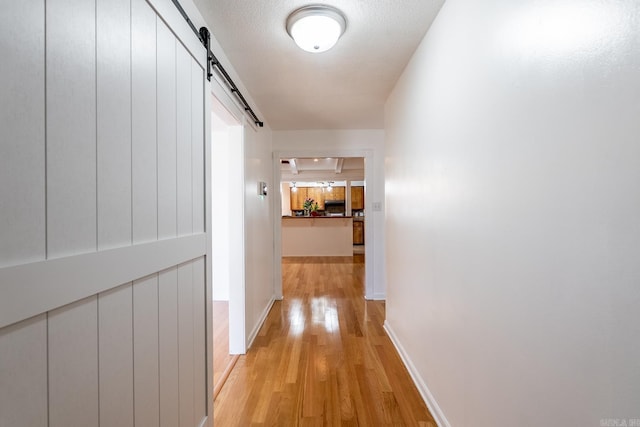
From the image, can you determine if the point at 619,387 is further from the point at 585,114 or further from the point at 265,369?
the point at 265,369

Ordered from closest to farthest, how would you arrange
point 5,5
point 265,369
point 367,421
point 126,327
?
point 5,5
point 126,327
point 367,421
point 265,369

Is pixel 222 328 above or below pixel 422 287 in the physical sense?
below

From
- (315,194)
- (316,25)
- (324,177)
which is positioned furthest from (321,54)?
(315,194)

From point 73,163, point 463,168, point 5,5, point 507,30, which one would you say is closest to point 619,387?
point 463,168

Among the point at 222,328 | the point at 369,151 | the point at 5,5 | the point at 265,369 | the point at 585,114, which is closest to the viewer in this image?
the point at 5,5

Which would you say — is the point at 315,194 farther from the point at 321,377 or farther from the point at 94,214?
the point at 94,214

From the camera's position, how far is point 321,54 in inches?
80.1

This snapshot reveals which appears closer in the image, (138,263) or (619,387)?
(619,387)

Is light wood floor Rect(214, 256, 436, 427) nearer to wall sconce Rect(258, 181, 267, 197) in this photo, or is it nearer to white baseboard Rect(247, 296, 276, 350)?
white baseboard Rect(247, 296, 276, 350)

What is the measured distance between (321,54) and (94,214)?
179 cm

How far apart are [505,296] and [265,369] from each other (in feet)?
5.88

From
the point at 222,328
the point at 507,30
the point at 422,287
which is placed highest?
the point at 507,30

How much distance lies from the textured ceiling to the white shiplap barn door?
47 cm

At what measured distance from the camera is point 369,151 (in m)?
3.97
